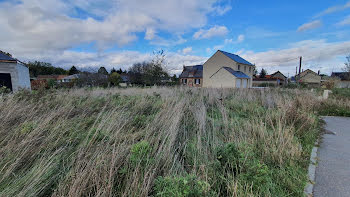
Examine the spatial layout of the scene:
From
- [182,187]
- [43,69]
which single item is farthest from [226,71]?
[43,69]

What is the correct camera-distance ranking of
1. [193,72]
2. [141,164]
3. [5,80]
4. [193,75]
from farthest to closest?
[193,72] < [193,75] < [5,80] < [141,164]

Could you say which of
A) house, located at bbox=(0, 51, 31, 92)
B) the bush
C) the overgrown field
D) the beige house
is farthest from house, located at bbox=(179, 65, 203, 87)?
the bush

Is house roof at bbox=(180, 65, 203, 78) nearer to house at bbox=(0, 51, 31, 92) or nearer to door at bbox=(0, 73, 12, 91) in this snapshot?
house at bbox=(0, 51, 31, 92)

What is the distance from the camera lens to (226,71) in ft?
85.3

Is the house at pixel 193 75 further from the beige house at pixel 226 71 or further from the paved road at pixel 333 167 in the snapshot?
the paved road at pixel 333 167

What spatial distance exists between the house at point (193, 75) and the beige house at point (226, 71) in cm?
930

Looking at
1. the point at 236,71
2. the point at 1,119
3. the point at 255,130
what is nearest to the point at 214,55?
the point at 236,71

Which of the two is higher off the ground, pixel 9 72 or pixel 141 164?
pixel 9 72

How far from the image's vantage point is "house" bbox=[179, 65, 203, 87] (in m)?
40.4

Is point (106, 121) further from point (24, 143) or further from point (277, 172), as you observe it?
point (277, 172)

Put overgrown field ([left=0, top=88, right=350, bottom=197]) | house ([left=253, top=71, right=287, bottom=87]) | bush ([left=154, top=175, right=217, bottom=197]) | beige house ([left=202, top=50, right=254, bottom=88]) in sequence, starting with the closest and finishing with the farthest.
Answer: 1. bush ([left=154, top=175, right=217, bottom=197])
2. overgrown field ([left=0, top=88, right=350, bottom=197])
3. beige house ([left=202, top=50, right=254, bottom=88])
4. house ([left=253, top=71, right=287, bottom=87])

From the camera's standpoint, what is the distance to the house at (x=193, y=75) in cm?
4044

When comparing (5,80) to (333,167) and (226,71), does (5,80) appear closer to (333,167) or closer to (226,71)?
(333,167)

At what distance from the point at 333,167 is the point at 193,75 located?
40.0m
